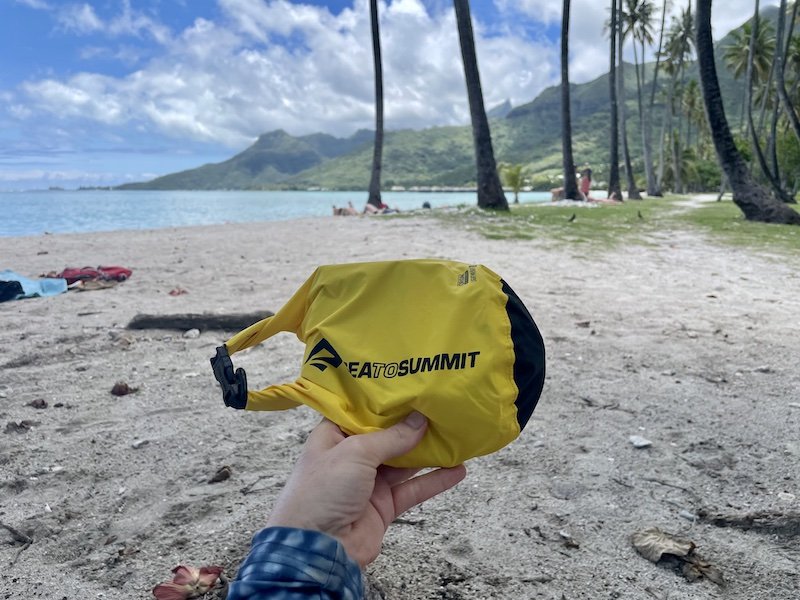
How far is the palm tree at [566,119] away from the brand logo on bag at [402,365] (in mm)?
22387

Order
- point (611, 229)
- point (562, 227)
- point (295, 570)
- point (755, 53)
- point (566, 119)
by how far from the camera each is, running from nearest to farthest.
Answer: point (295, 570) < point (562, 227) < point (611, 229) < point (566, 119) < point (755, 53)

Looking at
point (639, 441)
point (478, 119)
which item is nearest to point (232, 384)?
point (639, 441)

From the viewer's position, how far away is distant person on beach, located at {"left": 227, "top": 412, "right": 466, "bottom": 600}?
105 centimetres

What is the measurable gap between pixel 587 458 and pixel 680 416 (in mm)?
746

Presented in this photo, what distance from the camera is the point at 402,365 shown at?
146 centimetres

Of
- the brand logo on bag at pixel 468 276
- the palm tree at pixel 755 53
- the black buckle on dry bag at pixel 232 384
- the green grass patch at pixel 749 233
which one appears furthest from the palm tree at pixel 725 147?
the palm tree at pixel 755 53

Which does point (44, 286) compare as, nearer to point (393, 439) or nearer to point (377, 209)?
point (393, 439)

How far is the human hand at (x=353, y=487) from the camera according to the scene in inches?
45.9

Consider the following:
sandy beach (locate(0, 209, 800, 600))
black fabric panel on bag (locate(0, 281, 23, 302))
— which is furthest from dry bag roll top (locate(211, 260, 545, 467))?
black fabric panel on bag (locate(0, 281, 23, 302))

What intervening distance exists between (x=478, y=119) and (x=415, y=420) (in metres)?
15.1

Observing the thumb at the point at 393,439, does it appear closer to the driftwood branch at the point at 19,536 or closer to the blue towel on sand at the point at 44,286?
the driftwood branch at the point at 19,536

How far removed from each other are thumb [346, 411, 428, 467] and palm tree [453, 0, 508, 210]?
1407cm

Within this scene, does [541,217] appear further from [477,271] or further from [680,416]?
[477,271]

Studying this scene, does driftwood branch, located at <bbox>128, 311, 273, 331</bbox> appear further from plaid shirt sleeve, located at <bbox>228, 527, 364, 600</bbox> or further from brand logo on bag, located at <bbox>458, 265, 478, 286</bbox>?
plaid shirt sleeve, located at <bbox>228, 527, 364, 600</bbox>
